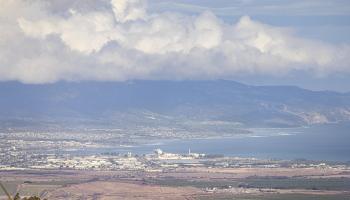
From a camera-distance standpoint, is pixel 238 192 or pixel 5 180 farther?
pixel 5 180

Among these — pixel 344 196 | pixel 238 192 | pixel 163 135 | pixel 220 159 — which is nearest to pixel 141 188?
pixel 238 192

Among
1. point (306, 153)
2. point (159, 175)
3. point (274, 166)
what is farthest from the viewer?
point (306, 153)

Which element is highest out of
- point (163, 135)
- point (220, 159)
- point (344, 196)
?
point (163, 135)

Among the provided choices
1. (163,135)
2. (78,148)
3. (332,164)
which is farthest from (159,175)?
(163,135)

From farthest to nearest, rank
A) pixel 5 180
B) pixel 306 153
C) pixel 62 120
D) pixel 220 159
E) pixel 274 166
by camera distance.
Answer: pixel 62 120 < pixel 306 153 < pixel 220 159 < pixel 274 166 < pixel 5 180

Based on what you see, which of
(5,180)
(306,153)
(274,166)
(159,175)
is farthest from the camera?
(306,153)

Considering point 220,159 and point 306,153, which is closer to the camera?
point 220,159

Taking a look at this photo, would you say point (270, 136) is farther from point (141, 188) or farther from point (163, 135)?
point (141, 188)

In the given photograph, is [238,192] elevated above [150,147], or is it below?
below

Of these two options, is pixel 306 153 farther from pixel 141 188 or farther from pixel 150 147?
pixel 141 188
